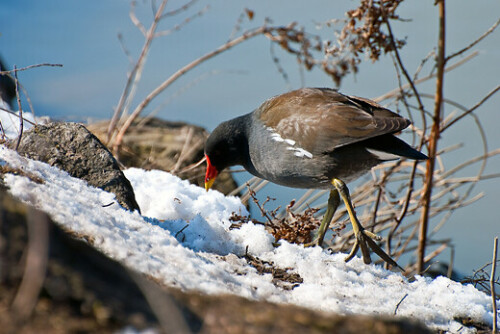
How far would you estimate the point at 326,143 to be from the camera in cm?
382

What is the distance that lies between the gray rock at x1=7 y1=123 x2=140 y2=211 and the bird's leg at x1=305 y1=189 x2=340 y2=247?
1.44 m

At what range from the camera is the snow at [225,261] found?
9.00 ft

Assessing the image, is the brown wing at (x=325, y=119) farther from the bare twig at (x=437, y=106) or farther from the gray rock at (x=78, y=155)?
the gray rock at (x=78, y=155)

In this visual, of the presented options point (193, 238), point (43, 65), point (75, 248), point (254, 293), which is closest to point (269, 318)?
point (75, 248)

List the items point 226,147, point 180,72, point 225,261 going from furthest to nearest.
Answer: point 180,72 → point 226,147 → point 225,261

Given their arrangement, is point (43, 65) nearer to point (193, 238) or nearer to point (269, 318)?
point (193, 238)

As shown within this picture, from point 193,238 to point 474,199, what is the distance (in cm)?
368

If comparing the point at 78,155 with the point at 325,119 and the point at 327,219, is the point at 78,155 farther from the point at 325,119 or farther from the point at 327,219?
the point at 327,219

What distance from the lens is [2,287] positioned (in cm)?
150

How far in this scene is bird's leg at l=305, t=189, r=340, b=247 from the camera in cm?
423

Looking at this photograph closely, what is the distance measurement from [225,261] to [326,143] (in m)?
1.16

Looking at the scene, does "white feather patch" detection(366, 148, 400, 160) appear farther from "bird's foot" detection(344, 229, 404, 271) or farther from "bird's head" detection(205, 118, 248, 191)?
"bird's head" detection(205, 118, 248, 191)

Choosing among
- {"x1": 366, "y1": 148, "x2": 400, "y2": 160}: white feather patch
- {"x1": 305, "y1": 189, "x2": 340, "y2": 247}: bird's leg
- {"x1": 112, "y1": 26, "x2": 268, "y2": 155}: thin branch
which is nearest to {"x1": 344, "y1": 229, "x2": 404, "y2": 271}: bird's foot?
{"x1": 305, "y1": 189, "x2": 340, "y2": 247}: bird's leg

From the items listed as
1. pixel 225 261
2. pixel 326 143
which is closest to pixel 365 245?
pixel 326 143
